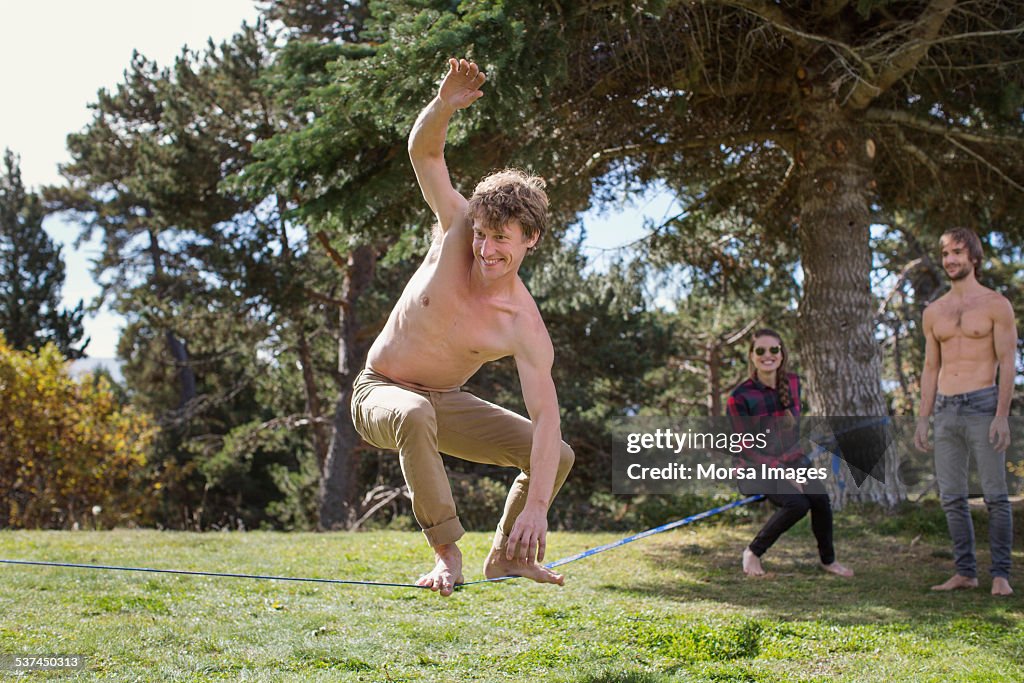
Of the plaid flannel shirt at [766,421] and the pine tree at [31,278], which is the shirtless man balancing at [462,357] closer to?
the plaid flannel shirt at [766,421]

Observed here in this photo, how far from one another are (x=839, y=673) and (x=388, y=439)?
2156 millimetres

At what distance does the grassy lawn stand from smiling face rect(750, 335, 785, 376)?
1.39 meters

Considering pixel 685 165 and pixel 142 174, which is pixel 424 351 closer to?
pixel 685 165

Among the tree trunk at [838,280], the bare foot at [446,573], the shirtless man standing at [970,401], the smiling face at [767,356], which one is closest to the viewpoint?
the bare foot at [446,573]

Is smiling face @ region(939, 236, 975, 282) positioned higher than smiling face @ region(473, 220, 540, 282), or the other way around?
smiling face @ region(939, 236, 975, 282)

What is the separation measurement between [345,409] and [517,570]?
1360cm

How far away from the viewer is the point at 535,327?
348 centimetres

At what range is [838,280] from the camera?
26.7 feet

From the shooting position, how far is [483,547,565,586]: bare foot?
348cm

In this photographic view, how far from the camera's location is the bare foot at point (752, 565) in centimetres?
611

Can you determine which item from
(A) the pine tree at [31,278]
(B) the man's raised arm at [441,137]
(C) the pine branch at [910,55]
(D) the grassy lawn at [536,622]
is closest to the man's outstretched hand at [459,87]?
(B) the man's raised arm at [441,137]

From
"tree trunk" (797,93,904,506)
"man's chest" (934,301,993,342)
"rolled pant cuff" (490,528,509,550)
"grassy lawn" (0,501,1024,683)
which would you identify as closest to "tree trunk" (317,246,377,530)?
"grassy lawn" (0,501,1024,683)

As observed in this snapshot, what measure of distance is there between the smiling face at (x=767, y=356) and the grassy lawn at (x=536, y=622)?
1394 millimetres

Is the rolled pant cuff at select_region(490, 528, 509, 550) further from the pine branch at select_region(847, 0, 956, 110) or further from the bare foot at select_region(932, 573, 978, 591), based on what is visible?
the pine branch at select_region(847, 0, 956, 110)
